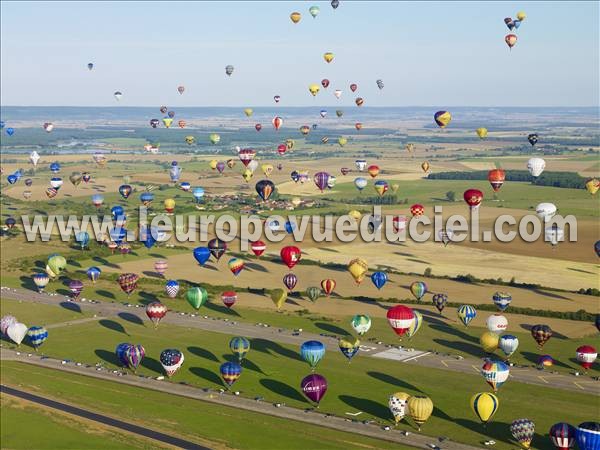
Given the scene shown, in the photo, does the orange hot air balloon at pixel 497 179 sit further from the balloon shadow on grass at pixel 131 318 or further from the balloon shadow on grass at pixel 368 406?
the balloon shadow on grass at pixel 368 406

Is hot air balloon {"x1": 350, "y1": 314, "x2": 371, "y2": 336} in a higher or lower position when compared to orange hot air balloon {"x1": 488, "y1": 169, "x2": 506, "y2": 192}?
lower

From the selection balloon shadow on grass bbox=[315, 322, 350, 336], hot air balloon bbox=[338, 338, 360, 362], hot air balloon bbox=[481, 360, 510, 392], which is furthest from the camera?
balloon shadow on grass bbox=[315, 322, 350, 336]

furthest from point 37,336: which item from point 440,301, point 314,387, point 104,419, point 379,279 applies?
point 440,301

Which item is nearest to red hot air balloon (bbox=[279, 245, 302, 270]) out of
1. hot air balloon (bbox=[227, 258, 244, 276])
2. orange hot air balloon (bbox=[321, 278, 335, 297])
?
hot air balloon (bbox=[227, 258, 244, 276])

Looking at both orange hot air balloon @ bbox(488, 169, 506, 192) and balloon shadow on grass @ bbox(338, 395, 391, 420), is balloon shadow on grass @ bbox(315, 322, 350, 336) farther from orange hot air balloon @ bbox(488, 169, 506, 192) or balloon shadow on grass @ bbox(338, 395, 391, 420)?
orange hot air balloon @ bbox(488, 169, 506, 192)

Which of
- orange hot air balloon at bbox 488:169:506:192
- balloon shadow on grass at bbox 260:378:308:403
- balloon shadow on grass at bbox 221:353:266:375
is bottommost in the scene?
balloon shadow on grass at bbox 260:378:308:403

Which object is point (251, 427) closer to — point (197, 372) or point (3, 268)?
point (197, 372)

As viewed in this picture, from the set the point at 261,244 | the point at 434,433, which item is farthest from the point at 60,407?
the point at 261,244

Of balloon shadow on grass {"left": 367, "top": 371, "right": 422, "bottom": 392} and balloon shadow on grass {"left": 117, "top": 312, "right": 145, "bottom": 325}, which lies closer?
balloon shadow on grass {"left": 367, "top": 371, "right": 422, "bottom": 392}
